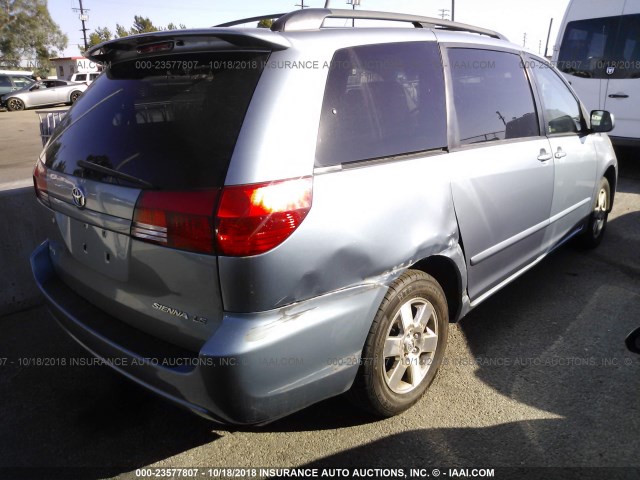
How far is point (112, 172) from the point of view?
2115mm

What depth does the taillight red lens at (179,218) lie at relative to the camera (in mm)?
1825

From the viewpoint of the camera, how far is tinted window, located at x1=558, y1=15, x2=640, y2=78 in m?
8.12

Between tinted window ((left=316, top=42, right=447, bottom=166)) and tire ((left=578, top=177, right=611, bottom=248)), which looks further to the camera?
tire ((left=578, top=177, right=611, bottom=248))

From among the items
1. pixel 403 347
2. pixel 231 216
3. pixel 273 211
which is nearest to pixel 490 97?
pixel 403 347

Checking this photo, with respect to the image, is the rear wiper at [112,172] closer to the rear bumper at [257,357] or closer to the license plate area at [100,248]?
the license plate area at [100,248]

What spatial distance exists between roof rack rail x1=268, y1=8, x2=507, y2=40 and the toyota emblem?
109 cm

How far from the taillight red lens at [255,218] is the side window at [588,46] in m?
8.50

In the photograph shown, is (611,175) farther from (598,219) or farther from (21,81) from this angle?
(21,81)

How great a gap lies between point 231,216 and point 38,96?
2712 cm

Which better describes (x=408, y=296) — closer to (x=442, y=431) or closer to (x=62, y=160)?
(x=442, y=431)

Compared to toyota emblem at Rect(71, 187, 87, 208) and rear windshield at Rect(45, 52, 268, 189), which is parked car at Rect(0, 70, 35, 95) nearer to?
rear windshield at Rect(45, 52, 268, 189)

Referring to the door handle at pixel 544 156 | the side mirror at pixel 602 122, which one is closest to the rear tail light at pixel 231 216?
the door handle at pixel 544 156

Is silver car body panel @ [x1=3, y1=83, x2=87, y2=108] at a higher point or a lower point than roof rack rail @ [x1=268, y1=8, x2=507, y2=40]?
lower

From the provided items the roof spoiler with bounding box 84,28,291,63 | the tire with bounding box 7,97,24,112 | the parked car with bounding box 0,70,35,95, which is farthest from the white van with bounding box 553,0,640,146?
the parked car with bounding box 0,70,35,95
